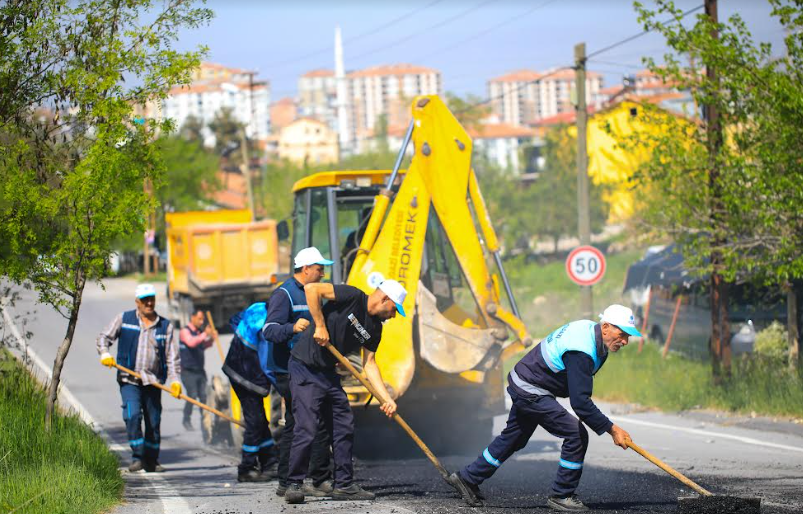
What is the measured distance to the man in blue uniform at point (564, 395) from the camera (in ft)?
25.0

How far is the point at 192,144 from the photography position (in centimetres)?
5909

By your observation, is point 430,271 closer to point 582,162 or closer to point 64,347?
point 64,347

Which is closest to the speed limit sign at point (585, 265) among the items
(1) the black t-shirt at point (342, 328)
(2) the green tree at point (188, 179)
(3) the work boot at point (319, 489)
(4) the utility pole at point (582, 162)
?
(4) the utility pole at point (582, 162)

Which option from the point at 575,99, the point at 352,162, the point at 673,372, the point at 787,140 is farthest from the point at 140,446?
the point at 352,162

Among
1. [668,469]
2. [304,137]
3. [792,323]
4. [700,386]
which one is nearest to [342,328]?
[668,469]

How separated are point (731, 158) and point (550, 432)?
747cm

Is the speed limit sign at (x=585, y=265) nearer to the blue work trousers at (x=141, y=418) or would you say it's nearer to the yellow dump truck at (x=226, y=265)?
the yellow dump truck at (x=226, y=265)

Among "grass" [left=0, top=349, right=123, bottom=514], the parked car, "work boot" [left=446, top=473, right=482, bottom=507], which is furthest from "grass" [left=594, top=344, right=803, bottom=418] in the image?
"grass" [left=0, top=349, right=123, bottom=514]

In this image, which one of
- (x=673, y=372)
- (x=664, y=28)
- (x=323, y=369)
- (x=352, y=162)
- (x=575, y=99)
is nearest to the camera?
(x=323, y=369)

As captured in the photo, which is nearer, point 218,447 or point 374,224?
point 374,224

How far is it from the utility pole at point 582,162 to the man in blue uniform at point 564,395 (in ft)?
46.9

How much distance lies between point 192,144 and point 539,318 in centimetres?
3056

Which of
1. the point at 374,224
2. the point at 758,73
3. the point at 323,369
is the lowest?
the point at 323,369

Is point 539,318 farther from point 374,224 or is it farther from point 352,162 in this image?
point 352,162
